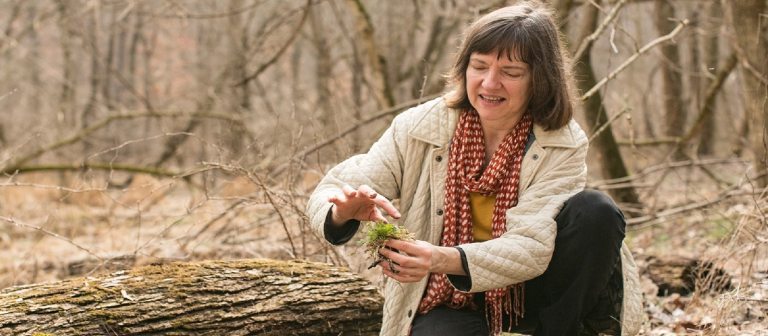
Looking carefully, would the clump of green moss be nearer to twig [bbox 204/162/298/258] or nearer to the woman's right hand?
the woman's right hand

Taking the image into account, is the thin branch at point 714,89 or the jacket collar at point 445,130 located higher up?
the jacket collar at point 445,130

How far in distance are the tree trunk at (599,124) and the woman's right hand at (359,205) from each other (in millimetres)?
2977

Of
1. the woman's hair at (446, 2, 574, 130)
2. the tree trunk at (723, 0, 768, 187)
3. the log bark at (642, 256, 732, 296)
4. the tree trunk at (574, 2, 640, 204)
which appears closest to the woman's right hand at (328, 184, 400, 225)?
the woman's hair at (446, 2, 574, 130)

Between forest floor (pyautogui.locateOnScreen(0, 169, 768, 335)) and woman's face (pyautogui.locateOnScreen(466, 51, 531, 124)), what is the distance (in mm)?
1236

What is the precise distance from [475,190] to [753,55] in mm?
3133

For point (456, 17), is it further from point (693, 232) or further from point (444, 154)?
point (444, 154)

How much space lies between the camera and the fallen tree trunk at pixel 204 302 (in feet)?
9.71

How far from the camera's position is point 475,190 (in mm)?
2934

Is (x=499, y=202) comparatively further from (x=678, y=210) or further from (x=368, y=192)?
(x=678, y=210)

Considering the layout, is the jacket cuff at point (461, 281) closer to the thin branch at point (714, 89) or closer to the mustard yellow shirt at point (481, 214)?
the mustard yellow shirt at point (481, 214)

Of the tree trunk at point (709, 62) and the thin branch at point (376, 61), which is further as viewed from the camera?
the tree trunk at point (709, 62)

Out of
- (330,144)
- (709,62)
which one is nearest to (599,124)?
(330,144)

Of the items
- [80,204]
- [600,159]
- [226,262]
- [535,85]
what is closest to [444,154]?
[535,85]

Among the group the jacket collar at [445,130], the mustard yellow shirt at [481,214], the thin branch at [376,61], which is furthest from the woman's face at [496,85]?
the thin branch at [376,61]
